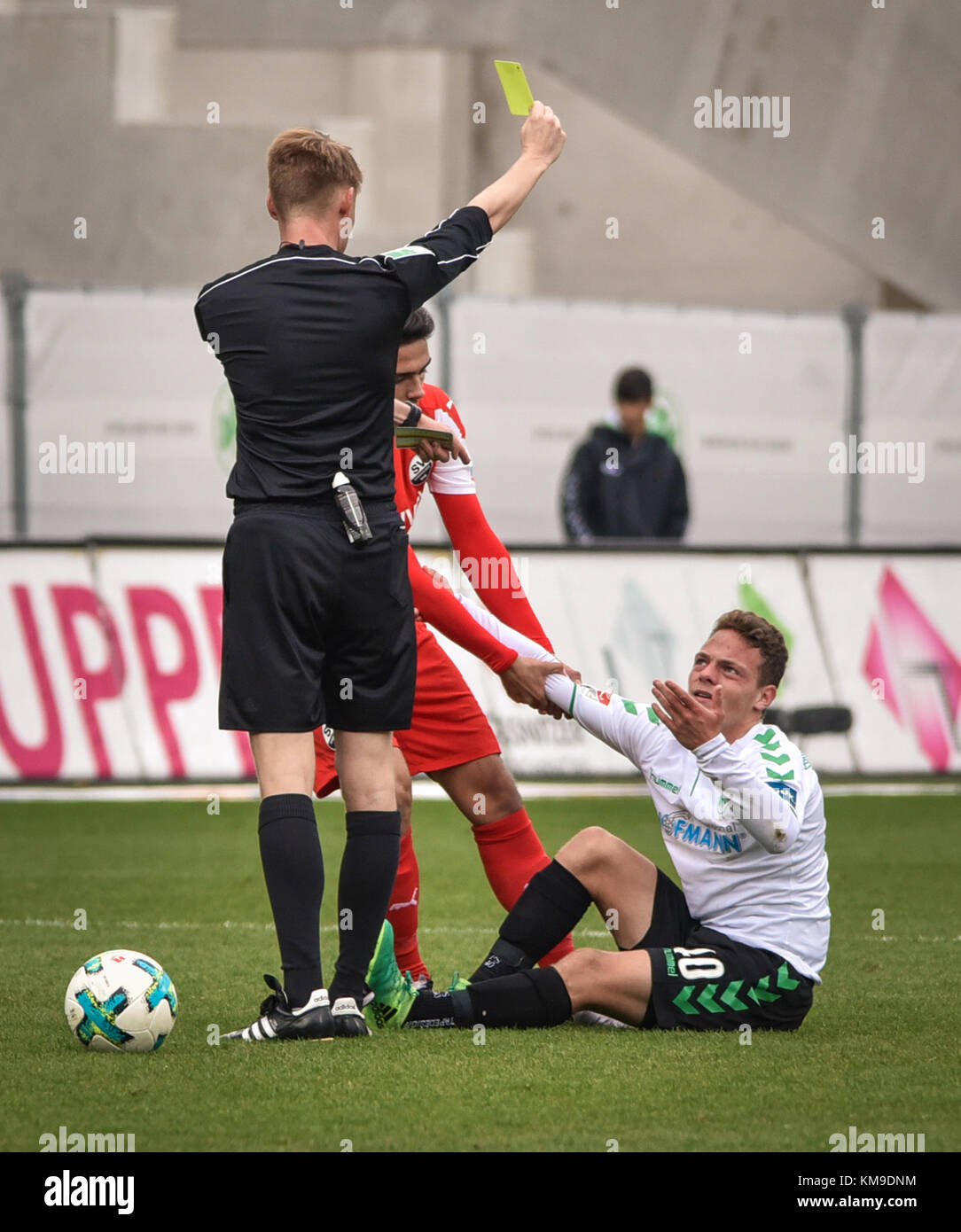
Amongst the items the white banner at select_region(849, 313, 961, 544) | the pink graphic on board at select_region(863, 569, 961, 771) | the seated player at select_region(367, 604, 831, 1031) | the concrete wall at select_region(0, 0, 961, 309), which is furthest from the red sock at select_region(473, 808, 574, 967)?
the concrete wall at select_region(0, 0, 961, 309)

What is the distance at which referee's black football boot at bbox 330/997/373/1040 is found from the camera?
4664 mm

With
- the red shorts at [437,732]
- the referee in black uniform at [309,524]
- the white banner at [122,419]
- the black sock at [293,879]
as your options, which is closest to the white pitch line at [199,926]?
the red shorts at [437,732]

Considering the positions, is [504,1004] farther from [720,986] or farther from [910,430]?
[910,430]

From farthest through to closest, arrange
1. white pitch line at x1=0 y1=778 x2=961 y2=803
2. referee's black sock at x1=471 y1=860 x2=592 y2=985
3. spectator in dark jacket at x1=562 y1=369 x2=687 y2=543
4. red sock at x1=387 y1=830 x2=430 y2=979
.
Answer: spectator in dark jacket at x1=562 y1=369 x2=687 y2=543 < white pitch line at x1=0 y1=778 x2=961 y2=803 < red sock at x1=387 y1=830 x2=430 y2=979 < referee's black sock at x1=471 y1=860 x2=592 y2=985

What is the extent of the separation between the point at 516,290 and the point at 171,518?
7.05 meters

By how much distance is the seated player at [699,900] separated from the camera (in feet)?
15.7

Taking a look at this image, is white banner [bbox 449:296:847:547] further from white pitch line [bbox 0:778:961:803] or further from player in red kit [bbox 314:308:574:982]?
player in red kit [bbox 314:308:574:982]

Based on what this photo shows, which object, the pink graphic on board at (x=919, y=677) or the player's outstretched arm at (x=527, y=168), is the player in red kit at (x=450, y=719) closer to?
the player's outstretched arm at (x=527, y=168)

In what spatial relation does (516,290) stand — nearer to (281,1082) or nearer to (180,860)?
(180,860)

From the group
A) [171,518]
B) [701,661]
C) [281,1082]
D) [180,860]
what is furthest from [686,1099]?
[171,518]

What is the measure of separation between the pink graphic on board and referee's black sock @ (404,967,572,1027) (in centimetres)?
710

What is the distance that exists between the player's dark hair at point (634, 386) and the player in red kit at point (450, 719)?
6050mm

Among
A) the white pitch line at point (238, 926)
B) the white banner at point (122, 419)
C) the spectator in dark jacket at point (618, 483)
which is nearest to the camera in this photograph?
the white pitch line at point (238, 926)

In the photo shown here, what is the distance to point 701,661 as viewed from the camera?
506 cm
